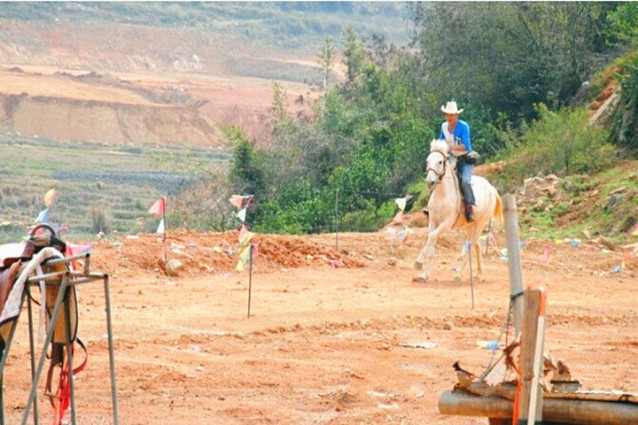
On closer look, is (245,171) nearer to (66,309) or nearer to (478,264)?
(478,264)

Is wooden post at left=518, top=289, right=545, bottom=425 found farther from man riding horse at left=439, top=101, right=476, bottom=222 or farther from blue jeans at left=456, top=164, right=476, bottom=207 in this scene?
blue jeans at left=456, top=164, right=476, bottom=207

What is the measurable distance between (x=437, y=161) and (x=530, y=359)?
13.5 meters

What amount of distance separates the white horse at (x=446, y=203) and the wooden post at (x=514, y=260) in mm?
12405

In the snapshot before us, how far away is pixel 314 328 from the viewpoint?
1838 cm

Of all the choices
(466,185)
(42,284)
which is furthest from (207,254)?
(42,284)

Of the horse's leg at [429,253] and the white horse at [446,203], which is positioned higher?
the white horse at [446,203]

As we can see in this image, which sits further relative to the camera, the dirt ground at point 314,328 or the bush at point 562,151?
the bush at point 562,151

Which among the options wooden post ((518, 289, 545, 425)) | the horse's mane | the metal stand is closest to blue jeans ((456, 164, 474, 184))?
the horse's mane

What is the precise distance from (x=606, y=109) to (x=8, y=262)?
2649 centimetres

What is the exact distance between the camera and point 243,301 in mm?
20562

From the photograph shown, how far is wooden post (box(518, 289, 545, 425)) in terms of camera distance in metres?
9.25

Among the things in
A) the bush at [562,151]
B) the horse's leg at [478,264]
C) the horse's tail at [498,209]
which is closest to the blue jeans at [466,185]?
the horse's leg at [478,264]

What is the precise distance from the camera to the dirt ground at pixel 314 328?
1408 centimetres

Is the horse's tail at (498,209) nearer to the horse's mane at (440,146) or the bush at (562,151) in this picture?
the horse's mane at (440,146)
